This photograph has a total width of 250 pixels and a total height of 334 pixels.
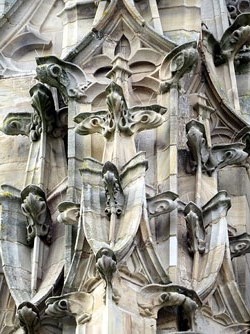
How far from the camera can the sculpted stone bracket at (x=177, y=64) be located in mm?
13242

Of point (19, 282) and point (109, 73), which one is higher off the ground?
point (109, 73)

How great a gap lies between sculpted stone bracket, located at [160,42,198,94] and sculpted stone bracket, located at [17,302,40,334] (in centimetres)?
232

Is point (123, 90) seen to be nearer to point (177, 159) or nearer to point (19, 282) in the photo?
point (177, 159)

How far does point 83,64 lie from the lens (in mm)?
13617

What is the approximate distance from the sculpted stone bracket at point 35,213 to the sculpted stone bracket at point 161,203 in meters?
1.00

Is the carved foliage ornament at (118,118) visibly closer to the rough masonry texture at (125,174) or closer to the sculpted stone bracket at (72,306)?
the rough masonry texture at (125,174)

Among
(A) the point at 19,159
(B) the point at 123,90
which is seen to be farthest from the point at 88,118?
(A) the point at 19,159

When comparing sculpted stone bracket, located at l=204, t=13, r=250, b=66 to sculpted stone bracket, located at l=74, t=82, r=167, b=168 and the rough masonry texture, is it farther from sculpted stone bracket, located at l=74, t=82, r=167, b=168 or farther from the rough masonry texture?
sculpted stone bracket, located at l=74, t=82, r=167, b=168

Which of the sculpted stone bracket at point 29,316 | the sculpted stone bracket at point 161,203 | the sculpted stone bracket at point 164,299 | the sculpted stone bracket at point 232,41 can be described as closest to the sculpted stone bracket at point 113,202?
the sculpted stone bracket at point 161,203

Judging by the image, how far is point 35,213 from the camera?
42.1 ft

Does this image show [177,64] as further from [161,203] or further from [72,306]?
[72,306]

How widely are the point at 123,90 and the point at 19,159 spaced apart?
1364mm

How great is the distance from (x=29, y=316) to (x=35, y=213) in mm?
1092

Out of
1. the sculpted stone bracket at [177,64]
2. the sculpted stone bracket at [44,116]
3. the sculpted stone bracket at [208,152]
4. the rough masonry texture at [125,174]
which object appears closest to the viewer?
the rough masonry texture at [125,174]
